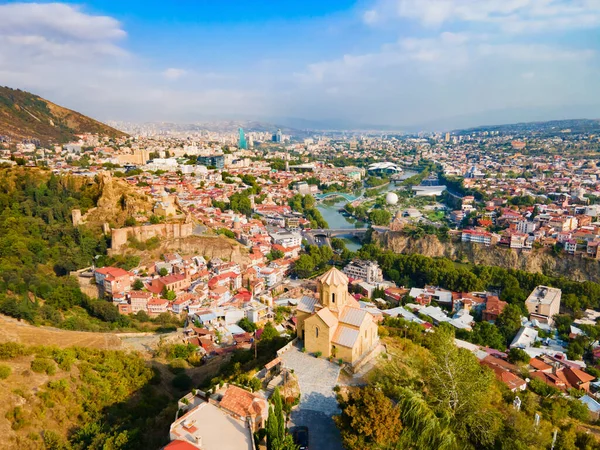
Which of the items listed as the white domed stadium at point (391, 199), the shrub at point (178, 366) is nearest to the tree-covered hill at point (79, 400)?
the shrub at point (178, 366)

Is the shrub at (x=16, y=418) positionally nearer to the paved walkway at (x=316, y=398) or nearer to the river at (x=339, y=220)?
the paved walkway at (x=316, y=398)

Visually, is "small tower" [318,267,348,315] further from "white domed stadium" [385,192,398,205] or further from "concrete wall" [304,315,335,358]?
"white domed stadium" [385,192,398,205]

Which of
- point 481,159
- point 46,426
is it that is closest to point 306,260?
point 46,426

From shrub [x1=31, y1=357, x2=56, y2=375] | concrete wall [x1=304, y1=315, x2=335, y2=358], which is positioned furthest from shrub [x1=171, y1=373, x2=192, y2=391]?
concrete wall [x1=304, y1=315, x2=335, y2=358]

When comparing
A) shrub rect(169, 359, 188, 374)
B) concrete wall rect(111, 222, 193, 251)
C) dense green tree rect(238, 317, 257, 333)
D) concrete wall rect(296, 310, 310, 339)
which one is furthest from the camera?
concrete wall rect(111, 222, 193, 251)

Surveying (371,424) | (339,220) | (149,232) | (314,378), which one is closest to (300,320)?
(314,378)
